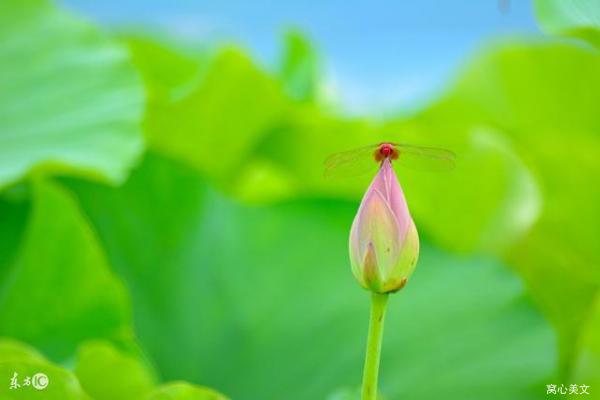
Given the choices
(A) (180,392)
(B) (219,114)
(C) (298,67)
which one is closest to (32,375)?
(A) (180,392)

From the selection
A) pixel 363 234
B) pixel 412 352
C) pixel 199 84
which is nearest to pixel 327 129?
pixel 199 84

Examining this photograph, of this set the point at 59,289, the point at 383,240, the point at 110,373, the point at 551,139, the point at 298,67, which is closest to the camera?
the point at 383,240

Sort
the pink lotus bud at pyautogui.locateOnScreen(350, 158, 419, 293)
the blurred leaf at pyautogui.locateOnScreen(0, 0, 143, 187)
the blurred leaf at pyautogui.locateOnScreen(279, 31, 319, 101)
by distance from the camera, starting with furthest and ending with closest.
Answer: the blurred leaf at pyautogui.locateOnScreen(279, 31, 319, 101) → the blurred leaf at pyautogui.locateOnScreen(0, 0, 143, 187) → the pink lotus bud at pyautogui.locateOnScreen(350, 158, 419, 293)

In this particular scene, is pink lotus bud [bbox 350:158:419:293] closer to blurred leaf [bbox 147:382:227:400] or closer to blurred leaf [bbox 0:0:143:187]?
blurred leaf [bbox 147:382:227:400]

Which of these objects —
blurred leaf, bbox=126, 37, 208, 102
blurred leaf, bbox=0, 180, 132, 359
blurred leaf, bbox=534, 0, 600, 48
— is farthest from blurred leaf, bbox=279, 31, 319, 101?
blurred leaf, bbox=534, 0, 600, 48

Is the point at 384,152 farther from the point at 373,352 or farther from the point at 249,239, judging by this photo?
the point at 249,239

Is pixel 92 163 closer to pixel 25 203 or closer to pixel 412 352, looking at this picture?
pixel 25 203

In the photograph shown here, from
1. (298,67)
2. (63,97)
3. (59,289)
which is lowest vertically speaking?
(59,289)
